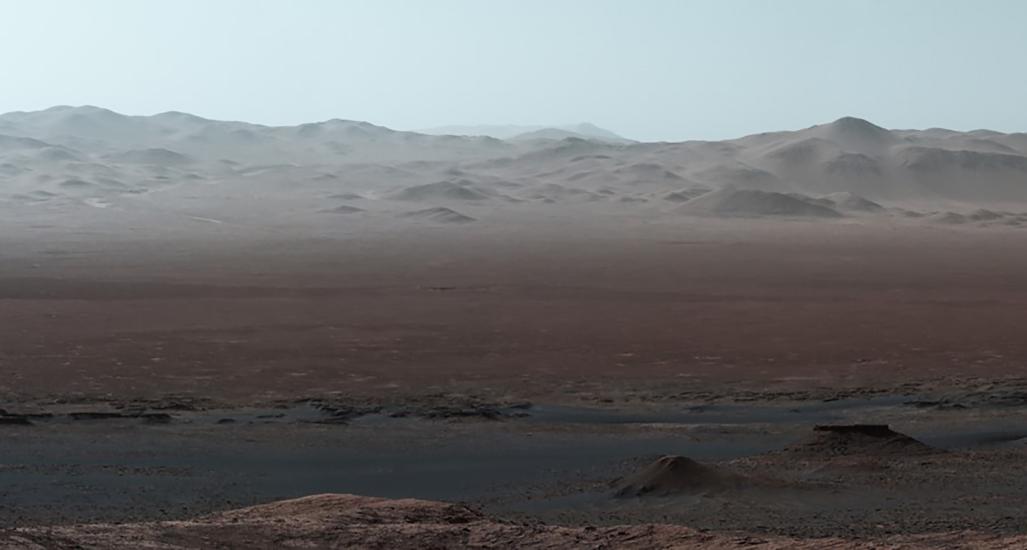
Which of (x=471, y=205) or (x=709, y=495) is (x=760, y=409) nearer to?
(x=709, y=495)

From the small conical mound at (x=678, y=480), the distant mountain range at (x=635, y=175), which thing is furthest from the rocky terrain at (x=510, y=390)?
the distant mountain range at (x=635, y=175)

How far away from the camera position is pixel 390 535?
838cm

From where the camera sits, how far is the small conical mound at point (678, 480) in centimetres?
1026

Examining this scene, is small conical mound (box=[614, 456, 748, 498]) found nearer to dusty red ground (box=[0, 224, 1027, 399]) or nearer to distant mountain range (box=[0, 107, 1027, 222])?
dusty red ground (box=[0, 224, 1027, 399])

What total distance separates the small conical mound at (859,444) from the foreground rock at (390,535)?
3296 mm

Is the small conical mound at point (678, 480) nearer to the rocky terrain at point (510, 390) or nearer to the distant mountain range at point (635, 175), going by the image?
the rocky terrain at point (510, 390)

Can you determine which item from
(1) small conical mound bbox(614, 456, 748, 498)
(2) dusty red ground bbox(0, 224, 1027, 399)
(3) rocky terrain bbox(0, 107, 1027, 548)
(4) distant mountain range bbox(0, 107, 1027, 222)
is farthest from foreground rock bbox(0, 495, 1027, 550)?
(4) distant mountain range bbox(0, 107, 1027, 222)

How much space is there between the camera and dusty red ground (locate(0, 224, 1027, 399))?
16781 mm

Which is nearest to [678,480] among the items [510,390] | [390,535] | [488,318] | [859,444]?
[859,444]

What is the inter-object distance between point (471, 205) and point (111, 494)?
2103 inches

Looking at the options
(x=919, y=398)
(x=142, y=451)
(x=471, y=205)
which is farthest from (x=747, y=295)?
(x=471, y=205)

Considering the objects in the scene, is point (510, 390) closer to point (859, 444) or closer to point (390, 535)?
point (859, 444)

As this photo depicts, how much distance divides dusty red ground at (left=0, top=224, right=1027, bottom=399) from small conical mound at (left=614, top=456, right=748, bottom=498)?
17.6 ft

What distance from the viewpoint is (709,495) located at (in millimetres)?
10094
